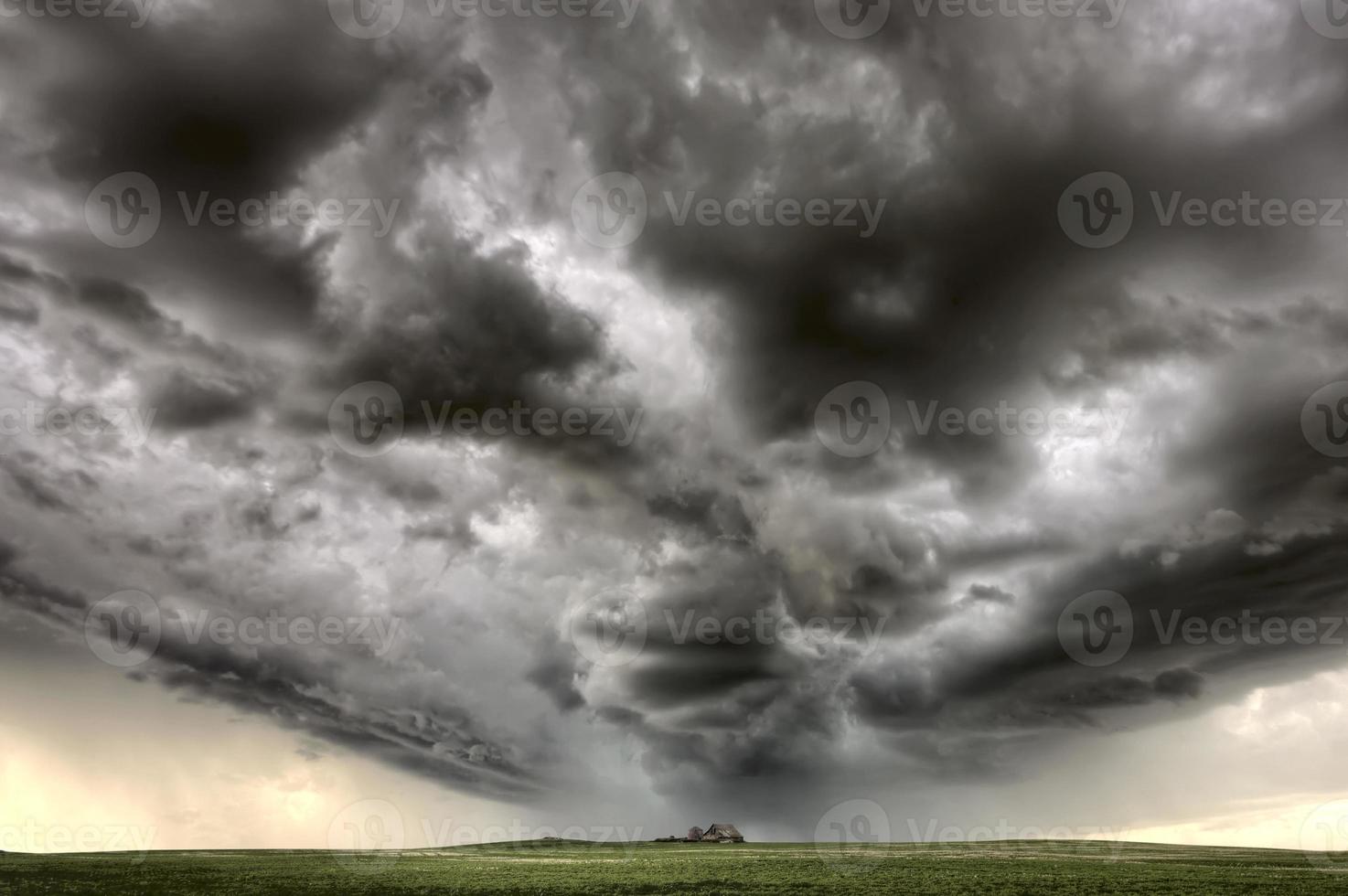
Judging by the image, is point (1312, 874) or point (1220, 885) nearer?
point (1220, 885)

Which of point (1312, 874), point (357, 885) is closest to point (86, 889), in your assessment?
point (357, 885)

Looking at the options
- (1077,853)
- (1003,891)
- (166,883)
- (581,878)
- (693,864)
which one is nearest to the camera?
(1003,891)

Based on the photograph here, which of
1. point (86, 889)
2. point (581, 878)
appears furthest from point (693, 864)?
point (86, 889)

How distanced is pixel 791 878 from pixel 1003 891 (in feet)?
65.6

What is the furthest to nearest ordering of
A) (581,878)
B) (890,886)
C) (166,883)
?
(581,878) → (166,883) → (890,886)

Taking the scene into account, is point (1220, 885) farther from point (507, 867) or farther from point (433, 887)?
point (507, 867)

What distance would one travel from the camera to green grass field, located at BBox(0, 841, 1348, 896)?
6250cm

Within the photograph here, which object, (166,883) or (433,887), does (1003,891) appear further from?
(166,883)

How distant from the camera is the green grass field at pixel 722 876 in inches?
2461

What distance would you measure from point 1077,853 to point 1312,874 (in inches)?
1735

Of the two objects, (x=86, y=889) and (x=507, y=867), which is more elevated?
(x=86, y=889)

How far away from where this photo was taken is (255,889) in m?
65.1

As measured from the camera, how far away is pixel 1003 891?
5909cm

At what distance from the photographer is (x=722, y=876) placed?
7481cm
